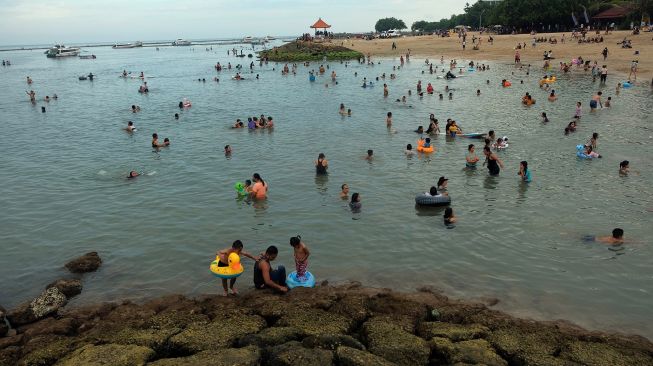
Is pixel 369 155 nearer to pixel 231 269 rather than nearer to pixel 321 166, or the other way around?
pixel 321 166

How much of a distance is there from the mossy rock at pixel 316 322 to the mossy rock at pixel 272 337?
0.22 m

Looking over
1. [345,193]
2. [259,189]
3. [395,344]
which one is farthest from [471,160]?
[395,344]

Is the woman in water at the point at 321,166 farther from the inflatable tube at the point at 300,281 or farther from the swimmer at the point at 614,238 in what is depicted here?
the swimmer at the point at 614,238

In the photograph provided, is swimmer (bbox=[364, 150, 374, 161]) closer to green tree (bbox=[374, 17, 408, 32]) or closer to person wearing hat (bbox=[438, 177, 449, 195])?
person wearing hat (bbox=[438, 177, 449, 195])

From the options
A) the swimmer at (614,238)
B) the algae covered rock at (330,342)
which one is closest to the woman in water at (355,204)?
the swimmer at (614,238)

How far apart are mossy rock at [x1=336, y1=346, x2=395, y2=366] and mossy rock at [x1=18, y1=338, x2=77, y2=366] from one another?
563 cm

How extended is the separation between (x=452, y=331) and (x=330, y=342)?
2.71 metres

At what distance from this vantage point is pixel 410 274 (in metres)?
13.4

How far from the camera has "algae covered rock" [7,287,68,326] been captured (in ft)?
37.1

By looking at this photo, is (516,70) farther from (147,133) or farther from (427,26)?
(427,26)

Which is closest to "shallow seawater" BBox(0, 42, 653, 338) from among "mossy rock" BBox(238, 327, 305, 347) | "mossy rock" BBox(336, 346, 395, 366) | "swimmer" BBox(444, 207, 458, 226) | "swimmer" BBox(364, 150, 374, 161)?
"swimmer" BBox(444, 207, 458, 226)

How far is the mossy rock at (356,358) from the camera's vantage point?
8.06 metres

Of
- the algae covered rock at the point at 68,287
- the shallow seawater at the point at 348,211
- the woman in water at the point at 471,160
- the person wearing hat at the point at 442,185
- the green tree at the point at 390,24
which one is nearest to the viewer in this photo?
the algae covered rock at the point at 68,287

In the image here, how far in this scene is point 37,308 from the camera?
11508mm
